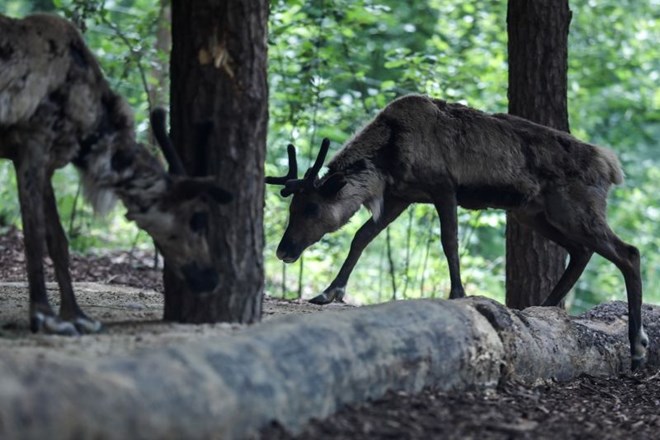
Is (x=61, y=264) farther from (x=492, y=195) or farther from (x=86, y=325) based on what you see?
(x=492, y=195)

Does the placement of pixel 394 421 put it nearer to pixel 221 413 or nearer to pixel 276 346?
pixel 276 346

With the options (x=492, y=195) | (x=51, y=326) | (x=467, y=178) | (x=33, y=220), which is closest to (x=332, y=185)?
(x=467, y=178)

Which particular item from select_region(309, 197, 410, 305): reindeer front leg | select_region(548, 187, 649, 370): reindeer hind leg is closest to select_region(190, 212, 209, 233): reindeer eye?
Result: select_region(309, 197, 410, 305): reindeer front leg

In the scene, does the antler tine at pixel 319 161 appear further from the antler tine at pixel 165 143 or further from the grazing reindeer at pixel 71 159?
the antler tine at pixel 165 143

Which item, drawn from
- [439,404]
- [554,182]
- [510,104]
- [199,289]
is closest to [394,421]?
[439,404]

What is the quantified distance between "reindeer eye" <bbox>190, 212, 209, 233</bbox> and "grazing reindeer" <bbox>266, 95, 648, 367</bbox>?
2415mm

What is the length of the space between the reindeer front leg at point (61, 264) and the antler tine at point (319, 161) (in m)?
2.60

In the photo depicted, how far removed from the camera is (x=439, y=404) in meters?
5.29

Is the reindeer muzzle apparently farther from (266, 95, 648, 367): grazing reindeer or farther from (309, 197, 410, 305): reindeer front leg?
(309, 197, 410, 305): reindeer front leg

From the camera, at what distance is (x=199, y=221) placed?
19.0ft

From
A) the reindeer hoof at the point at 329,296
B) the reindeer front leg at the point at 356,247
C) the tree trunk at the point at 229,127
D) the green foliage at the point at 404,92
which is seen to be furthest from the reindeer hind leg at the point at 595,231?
the tree trunk at the point at 229,127

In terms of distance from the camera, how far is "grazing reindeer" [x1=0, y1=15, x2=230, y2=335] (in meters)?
5.57

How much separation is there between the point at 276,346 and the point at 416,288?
27.2 feet

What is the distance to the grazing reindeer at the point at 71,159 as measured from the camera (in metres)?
5.57
